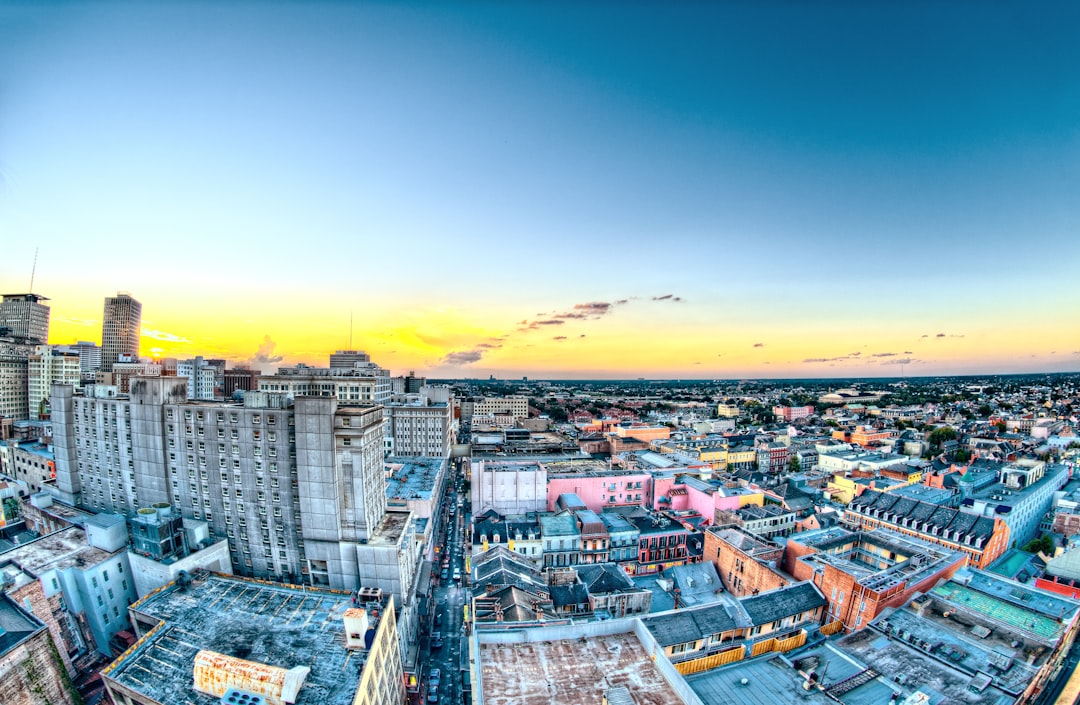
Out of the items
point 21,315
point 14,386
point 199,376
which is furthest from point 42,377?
point 21,315

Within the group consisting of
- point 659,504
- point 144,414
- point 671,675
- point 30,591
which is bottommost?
point 659,504

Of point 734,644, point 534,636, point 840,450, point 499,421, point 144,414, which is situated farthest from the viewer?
point 499,421

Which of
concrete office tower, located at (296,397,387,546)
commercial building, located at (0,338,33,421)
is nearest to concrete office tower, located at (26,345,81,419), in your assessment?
commercial building, located at (0,338,33,421)

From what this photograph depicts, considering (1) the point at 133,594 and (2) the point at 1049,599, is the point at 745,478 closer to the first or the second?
(2) the point at 1049,599

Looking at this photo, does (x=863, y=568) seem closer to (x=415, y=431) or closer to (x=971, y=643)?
(x=971, y=643)

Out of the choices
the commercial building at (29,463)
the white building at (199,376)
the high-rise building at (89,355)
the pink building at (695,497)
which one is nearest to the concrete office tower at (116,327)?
the high-rise building at (89,355)

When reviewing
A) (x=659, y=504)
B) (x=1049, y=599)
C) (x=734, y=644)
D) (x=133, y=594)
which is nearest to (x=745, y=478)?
(x=659, y=504)
